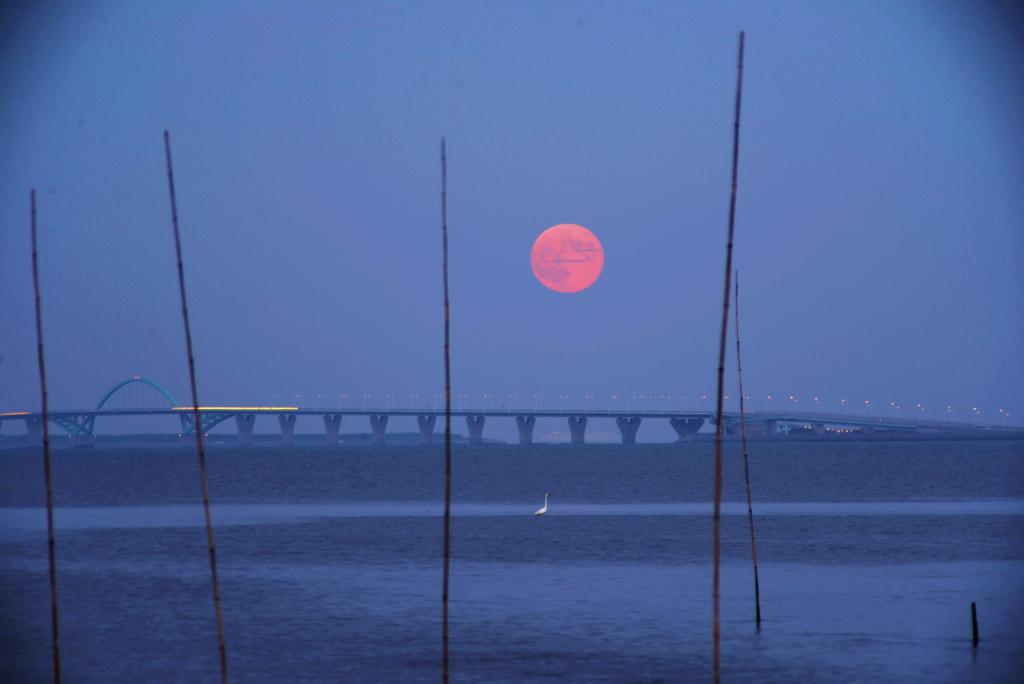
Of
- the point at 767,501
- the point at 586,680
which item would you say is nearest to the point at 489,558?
the point at 586,680

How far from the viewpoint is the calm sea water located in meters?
23.2

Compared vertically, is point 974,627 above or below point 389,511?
above

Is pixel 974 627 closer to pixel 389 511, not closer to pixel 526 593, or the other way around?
pixel 526 593

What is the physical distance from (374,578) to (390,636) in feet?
33.4

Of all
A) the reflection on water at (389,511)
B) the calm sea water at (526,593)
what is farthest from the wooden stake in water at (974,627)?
the reflection on water at (389,511)

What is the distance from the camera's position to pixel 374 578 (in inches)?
1417

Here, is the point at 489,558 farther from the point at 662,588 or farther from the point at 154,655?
the point at 154,655

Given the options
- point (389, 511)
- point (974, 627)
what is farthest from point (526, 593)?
point (389, 511)

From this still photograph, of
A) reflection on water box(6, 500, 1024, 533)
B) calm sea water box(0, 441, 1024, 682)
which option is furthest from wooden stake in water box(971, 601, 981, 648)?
reflection on water box(6, 500, 1024, 533)

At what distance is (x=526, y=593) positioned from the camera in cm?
3231

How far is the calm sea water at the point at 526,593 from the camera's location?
914 inches

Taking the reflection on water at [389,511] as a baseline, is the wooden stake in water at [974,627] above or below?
above

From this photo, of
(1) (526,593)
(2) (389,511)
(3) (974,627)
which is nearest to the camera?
(3) (974,627)

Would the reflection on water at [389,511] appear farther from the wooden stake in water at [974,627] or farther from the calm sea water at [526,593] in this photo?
the wooden stake in water at [974,627]
